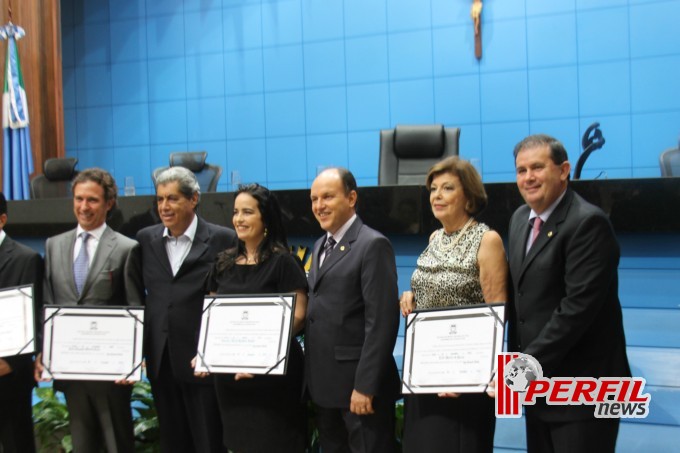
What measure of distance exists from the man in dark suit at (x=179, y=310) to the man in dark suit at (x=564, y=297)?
1.19 meters

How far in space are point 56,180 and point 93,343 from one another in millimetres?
4455

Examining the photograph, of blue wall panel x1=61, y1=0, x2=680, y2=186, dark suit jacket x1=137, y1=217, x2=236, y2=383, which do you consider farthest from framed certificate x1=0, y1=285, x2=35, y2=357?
blue wall panel x1=61, y1=0, x2=680, y2=186

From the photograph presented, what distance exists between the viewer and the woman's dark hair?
2.29m

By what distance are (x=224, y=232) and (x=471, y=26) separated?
4.98 metres

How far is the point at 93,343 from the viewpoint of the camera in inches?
93.7

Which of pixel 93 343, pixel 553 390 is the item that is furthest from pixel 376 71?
pixel 553 390

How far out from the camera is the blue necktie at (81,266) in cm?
250

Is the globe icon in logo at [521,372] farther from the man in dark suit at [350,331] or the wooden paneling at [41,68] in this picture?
the wooden paneling at [41,68]

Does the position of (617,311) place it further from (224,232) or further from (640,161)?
(640,161)

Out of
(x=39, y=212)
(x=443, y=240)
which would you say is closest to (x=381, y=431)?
(x=443, y=240)

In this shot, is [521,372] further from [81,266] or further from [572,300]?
[81,266]

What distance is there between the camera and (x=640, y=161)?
243 inches

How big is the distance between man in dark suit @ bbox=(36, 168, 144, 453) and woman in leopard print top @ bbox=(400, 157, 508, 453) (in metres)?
1.15

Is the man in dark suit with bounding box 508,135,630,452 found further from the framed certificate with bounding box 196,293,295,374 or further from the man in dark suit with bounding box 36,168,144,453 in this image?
the man in dark suit with bounding box 36,168,144,453
